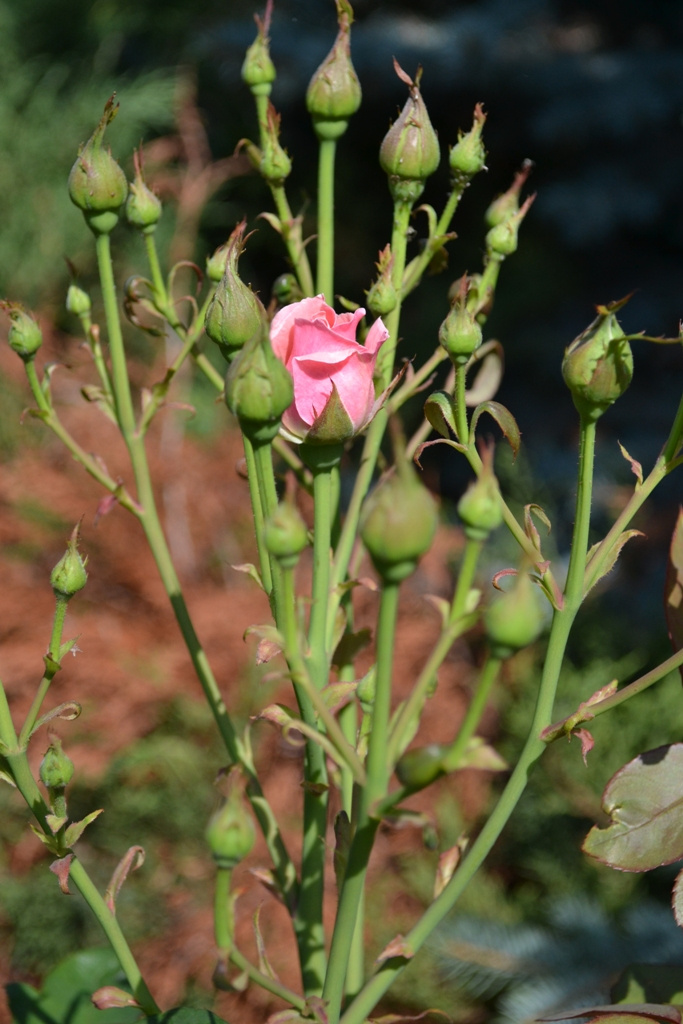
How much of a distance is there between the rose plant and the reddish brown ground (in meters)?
0.87

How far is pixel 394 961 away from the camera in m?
0.36

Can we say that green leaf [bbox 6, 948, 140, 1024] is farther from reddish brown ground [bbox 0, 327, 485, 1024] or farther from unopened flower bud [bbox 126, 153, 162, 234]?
reddish brown ground [bbox 0, 327, 485, 1024]

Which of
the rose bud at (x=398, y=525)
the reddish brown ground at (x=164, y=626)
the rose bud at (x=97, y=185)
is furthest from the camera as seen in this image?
the reddish brown ground at (x=164, y=626)

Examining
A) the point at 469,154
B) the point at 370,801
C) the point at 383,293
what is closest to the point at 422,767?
the point at 370,801

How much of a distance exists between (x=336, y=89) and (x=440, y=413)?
0.22 m

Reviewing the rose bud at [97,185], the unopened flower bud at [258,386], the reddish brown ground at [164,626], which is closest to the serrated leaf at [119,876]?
the unopened flower bud at [258,386]

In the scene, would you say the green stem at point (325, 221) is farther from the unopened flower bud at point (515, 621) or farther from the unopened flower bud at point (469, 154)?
the unopened flower bud at point (515, 621)

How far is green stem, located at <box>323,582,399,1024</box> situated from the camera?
27 cm

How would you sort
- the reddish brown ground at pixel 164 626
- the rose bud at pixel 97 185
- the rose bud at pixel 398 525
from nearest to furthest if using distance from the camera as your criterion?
1. the rose bud at pixel 398 525
2. the rose bud at pixel 97 185
3. the reddish brown ground at pixel 164 626

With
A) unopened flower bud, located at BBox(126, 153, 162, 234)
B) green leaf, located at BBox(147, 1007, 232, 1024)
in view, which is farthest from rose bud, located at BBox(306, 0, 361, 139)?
green leaf, located at BBox(147, 1007, 232, 1024)

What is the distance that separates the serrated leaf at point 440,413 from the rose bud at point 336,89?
0.18 m

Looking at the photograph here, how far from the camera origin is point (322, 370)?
0.37 meters

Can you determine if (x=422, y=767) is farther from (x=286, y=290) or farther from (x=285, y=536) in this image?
(x=286, y=290)

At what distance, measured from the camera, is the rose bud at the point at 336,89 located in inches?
19.5
